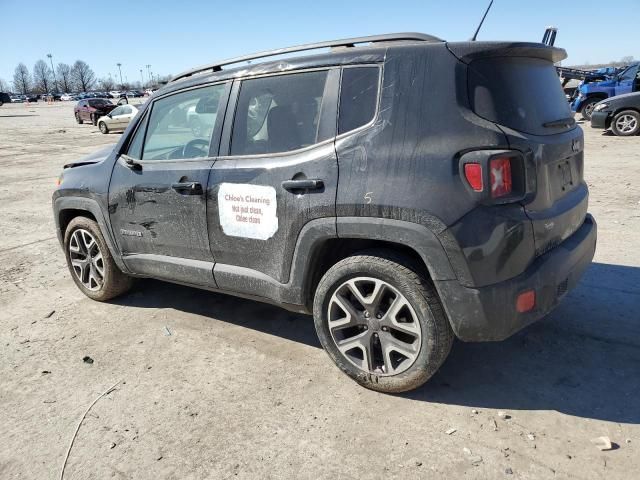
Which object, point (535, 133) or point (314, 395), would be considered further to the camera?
point (314, 395)

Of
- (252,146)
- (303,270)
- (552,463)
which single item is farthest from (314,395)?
(252,146)

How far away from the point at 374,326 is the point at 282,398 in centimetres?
70

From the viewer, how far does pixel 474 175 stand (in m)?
2.44

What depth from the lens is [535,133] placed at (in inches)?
104

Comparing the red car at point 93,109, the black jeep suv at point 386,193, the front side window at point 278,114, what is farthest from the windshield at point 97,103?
the front side window at point 278,114

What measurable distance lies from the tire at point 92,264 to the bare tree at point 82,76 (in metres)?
167

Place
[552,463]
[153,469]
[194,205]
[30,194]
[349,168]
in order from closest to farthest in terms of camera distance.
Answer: [552,463], [153,469], [349,168], [194,205], [30,194]

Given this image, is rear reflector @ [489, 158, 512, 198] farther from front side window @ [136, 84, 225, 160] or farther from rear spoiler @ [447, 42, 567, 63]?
front side window @ [136, 84, 225, 160]

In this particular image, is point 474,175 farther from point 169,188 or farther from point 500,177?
point 169,188

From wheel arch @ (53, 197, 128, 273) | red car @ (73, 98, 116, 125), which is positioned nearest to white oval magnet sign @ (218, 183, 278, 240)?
wheel arch @ (53, 197, 128, 273)

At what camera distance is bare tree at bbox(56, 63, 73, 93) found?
147250 mm

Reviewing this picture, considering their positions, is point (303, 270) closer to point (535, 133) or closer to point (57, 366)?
point (535, 133)

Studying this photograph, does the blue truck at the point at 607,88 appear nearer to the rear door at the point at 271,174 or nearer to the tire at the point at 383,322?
the rear door at the point at 271,174

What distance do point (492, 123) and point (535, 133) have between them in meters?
0.32
